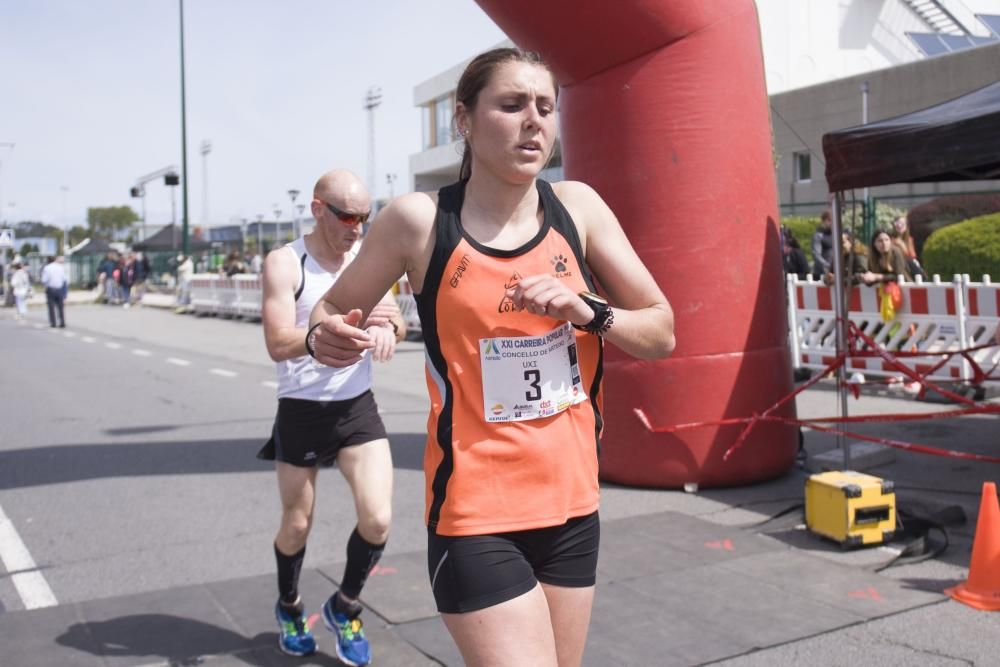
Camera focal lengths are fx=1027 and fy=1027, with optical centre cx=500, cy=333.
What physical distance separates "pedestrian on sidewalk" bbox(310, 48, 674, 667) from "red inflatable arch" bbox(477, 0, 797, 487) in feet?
13.3

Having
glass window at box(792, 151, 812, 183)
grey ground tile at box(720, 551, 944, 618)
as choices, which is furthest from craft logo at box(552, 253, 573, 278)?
glass window at box(792, 151, 812, 183)

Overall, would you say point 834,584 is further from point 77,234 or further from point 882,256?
point 77,234

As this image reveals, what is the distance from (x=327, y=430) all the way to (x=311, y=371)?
0.81 feet

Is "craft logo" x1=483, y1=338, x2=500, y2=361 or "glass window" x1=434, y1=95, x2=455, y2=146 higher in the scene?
"glass window" x1=434, y1=95, x2=455, y2=146

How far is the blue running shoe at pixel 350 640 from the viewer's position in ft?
13.3

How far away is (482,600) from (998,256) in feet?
49.2

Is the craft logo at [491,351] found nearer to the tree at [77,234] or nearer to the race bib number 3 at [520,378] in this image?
the race bib number 3 at [520,378]

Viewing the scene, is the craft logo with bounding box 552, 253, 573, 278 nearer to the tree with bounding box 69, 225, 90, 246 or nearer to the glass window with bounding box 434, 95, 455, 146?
the glass window with bounding box 434, 95, 455, 146

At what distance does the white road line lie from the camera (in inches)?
200

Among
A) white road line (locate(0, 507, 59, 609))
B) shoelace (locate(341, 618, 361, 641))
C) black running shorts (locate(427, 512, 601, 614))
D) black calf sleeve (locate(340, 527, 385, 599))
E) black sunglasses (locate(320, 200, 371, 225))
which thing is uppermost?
black sunglasses (locate(320, 200, 371, 225))

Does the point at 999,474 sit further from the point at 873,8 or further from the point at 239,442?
the point at 873,8

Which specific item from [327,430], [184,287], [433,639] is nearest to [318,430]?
[327,430]

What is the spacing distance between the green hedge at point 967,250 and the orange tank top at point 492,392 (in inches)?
576

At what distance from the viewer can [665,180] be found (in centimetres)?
651
